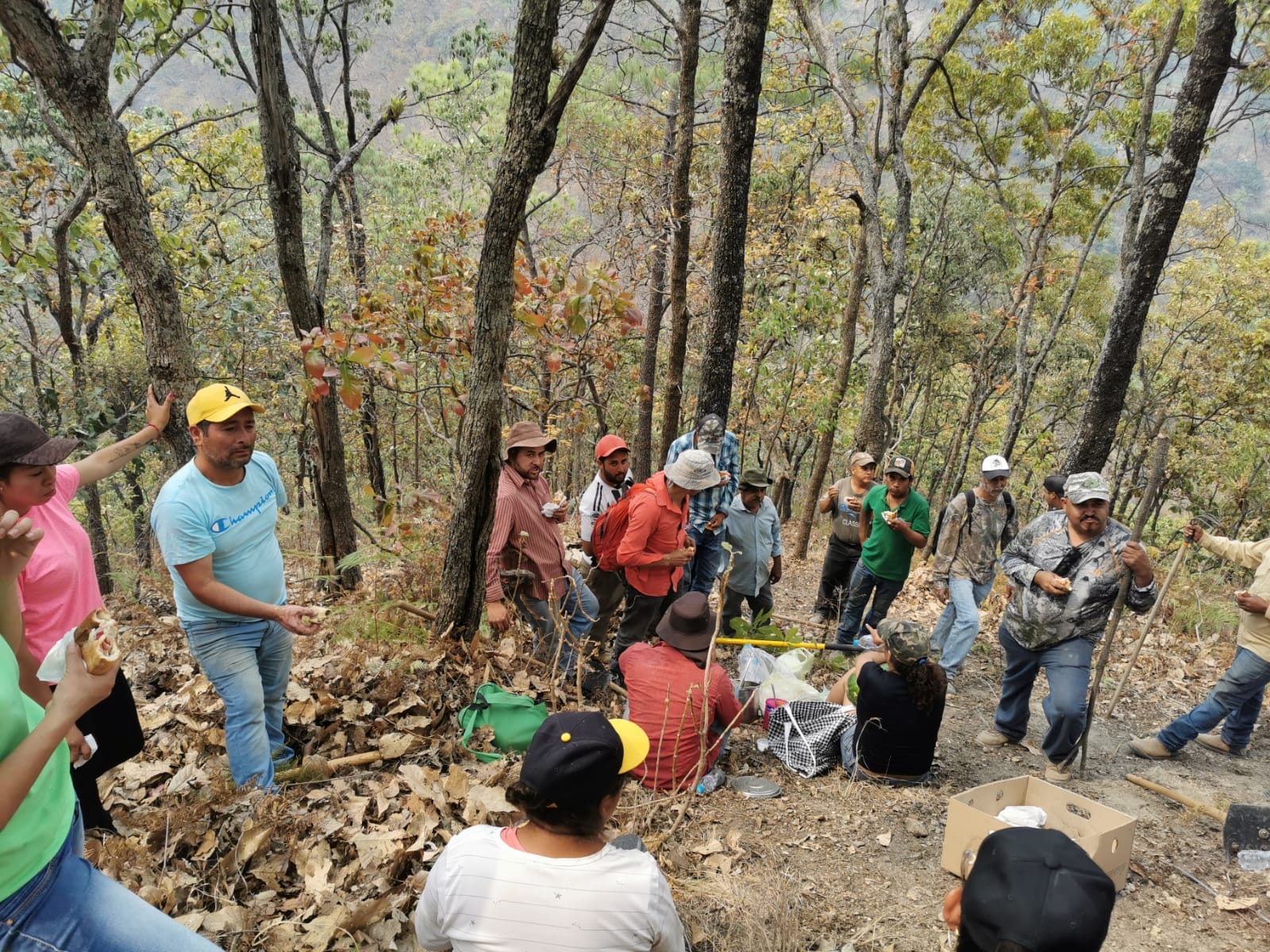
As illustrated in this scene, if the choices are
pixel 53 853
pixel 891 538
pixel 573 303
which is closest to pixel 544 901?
pixel 53 853

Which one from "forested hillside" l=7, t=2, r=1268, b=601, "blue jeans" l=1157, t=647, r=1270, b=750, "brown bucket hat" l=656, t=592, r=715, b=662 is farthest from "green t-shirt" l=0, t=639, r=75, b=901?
"blue jeans" l=1157, t=647, r=1270, b=750

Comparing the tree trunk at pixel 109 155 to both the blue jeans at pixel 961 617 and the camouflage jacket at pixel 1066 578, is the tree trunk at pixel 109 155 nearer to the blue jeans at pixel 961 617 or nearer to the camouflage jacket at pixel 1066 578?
the camouflage jacket at pixel 1066 578

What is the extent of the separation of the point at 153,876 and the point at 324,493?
175 inches

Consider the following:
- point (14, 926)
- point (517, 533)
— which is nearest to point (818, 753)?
point (517, 533)

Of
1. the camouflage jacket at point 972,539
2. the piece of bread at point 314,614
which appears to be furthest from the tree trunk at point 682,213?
the piece of bread at point 314,614

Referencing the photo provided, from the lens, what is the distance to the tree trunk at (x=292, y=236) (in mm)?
5375

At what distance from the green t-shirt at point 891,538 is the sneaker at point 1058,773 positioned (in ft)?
6.17

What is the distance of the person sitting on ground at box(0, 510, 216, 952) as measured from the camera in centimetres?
174

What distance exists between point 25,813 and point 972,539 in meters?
6.16

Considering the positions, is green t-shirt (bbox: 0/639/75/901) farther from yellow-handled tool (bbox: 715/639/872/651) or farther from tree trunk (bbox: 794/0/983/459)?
tree trunk (bbox: 794/0/983/459)

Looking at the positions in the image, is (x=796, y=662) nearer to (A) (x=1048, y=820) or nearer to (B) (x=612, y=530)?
(B) (x=612, y=530)

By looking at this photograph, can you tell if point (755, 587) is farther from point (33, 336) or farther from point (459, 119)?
point (459, 119)

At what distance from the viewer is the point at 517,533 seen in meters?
4.91

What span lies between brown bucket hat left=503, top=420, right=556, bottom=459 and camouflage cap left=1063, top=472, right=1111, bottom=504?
3.42 meters
